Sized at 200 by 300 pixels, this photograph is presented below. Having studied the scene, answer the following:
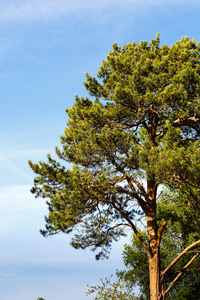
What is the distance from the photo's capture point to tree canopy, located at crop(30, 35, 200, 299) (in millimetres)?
12359

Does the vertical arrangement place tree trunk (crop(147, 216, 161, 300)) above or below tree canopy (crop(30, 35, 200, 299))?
below

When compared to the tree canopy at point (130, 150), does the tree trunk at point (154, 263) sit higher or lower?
lower

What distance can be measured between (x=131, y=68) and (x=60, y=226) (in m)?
7.29

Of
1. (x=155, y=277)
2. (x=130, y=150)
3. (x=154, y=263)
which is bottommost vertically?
(x=155, y=277)

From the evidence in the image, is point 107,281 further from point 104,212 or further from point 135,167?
point 135,167

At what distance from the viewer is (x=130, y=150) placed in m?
13.0

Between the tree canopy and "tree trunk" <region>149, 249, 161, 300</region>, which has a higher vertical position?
the tree canopy

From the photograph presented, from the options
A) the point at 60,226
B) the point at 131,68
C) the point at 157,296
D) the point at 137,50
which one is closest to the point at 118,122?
the point at 131,68

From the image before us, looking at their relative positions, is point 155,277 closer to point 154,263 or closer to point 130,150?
point 154,263

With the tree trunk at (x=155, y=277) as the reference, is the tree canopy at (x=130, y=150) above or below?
above

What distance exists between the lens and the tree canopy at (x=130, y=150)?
12.4 m

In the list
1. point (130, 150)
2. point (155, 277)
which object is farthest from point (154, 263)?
point (130, 150)

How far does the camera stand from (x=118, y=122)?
47.5ft

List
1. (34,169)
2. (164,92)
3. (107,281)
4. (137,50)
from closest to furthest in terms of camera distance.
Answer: (164,92) → (34,169) → (137,50) → (107,281)
